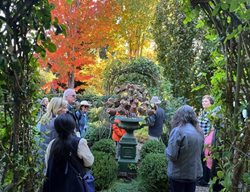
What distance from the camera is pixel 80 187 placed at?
10.7 feet

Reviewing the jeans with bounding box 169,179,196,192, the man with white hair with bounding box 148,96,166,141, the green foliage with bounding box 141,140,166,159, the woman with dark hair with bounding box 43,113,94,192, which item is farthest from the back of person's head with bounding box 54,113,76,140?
the man with white hair with bounding box 148,96,166,141

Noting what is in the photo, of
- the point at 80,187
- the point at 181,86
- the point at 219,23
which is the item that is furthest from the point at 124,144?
the point at 181,86

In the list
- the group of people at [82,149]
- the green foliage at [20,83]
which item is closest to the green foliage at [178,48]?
the group of people at [82,149]

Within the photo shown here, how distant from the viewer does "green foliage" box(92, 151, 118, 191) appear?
17.1ft

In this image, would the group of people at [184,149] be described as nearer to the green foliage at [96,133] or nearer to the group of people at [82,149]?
the group of people at [82,149]

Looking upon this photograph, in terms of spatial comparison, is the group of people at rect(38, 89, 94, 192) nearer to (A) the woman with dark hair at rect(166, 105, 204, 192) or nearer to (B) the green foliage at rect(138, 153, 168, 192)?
(A) the woman with dark hair at rect(166, 105, 204, 192)

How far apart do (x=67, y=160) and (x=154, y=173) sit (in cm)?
224

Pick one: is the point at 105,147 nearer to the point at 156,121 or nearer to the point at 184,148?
the point at 156,121

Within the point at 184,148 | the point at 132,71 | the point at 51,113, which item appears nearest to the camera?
the point at 184,148

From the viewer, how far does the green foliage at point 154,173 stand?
518 cm

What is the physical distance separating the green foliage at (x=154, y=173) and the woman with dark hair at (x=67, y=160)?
81.4 inches

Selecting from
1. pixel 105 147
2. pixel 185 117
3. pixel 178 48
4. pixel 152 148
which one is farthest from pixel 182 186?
pixel 178 48

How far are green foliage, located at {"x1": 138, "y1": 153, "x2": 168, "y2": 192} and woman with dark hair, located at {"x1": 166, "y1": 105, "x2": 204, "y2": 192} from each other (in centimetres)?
115

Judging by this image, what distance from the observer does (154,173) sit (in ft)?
17.0
